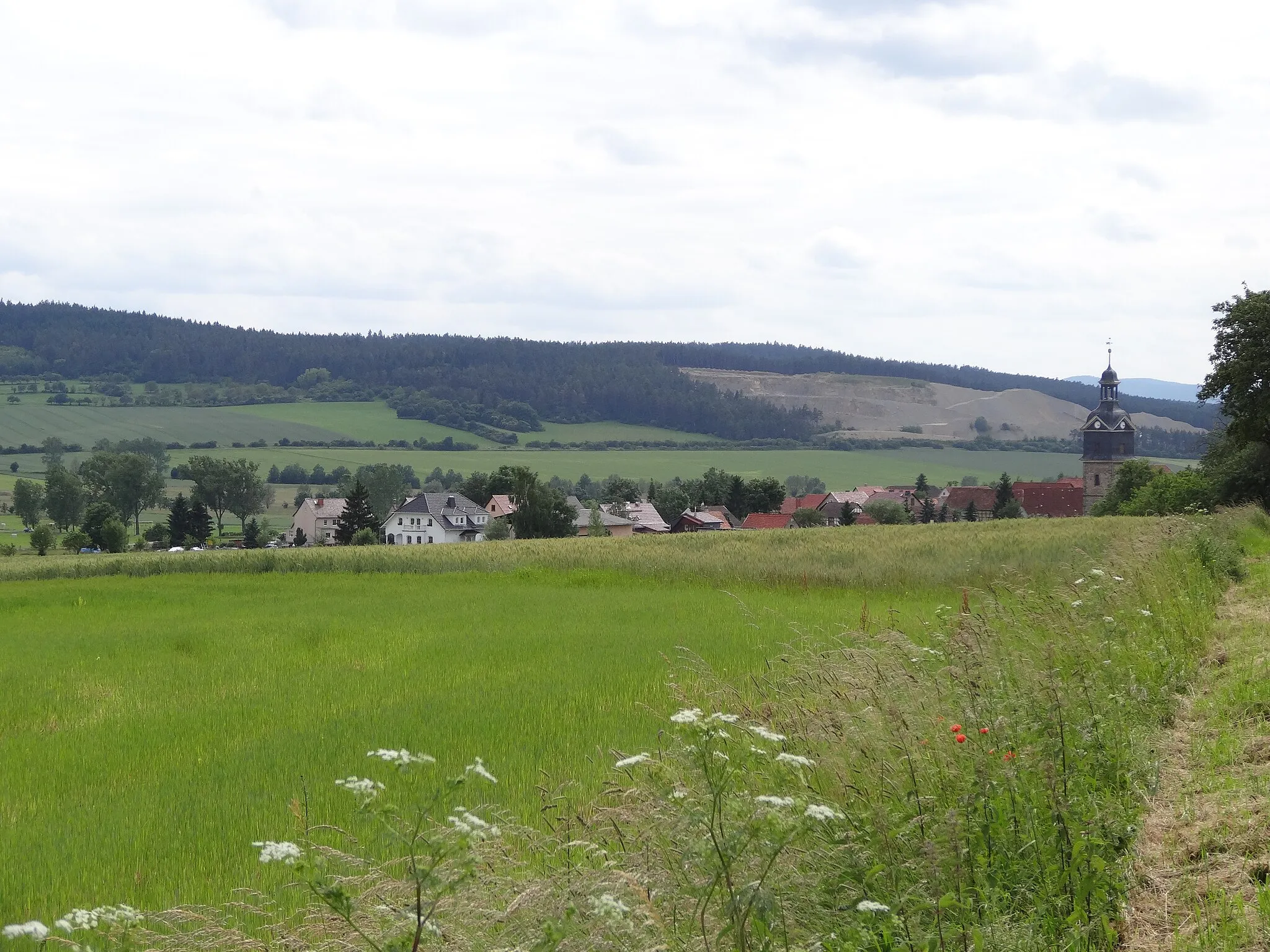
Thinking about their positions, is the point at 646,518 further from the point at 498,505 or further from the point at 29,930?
the point at 29,930

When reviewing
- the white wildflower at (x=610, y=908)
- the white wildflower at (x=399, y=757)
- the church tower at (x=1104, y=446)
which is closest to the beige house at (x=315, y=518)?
the church tower at (x=1104, y=446)

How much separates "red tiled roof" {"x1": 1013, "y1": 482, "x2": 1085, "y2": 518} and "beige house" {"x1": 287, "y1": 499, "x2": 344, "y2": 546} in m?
78.5

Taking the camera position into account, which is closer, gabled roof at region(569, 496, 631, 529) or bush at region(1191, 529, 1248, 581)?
bush at region(1191, 529, 1248, 581)

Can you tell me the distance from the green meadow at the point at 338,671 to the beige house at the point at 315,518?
316 feet

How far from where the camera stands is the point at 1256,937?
5.18 metres

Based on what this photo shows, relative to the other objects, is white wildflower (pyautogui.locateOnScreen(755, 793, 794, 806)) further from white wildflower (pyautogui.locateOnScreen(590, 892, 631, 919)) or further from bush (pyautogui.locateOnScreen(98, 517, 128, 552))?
bush (pyautogui.locateOnScreen(98, 517, 128, 552))

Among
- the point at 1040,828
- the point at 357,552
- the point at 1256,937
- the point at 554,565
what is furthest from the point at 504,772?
the point at 357,552

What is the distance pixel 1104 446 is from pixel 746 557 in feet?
359

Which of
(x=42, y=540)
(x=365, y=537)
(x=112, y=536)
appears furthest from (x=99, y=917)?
(x=112, y=536)

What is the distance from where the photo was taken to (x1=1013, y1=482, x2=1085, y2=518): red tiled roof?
131750mm

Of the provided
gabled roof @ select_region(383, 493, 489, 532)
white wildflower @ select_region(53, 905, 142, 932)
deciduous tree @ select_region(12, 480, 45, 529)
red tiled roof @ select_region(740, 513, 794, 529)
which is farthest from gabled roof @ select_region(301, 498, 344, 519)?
white wildflower @ select_region(53, 905, 142, 932)

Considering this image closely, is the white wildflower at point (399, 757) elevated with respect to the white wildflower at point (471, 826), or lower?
elevated

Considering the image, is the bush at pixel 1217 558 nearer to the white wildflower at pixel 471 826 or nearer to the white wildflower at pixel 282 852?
the white wildflower at pixel 471 826

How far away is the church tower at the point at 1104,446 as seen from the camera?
12950 centimetres
